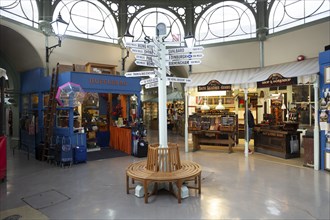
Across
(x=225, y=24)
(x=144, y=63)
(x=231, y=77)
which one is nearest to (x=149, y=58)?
(x=144, y=63)

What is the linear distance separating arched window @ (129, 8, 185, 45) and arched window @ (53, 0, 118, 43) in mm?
1069

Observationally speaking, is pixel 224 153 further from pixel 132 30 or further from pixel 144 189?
pixel 132 30

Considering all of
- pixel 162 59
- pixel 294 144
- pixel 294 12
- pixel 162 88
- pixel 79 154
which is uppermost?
pixel 294 12

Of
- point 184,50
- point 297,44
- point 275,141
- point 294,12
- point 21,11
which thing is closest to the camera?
point 184,50

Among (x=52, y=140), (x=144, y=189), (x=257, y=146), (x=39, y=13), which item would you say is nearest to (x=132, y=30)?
(x=39, y=13)

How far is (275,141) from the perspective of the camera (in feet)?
29.3

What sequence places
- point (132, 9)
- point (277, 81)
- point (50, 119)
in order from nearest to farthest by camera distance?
point (277, 81)
point (50, 119)
point (132, 9)

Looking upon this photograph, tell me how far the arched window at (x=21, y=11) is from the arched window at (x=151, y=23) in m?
4.34

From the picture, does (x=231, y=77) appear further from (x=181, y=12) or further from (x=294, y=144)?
(x=181, y=12)

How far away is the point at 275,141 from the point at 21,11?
10545mm

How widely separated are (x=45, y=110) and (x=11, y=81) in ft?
12.7

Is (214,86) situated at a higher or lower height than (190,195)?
higher

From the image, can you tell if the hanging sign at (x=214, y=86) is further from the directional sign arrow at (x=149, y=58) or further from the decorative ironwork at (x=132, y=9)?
the decorative ironwork at (x=132, y=9)

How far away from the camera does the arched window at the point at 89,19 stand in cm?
1043
